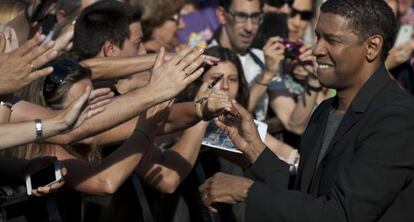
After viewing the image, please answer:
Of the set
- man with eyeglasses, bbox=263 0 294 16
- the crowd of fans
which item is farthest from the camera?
man with eyeglasses, bbox=263 0 294 16

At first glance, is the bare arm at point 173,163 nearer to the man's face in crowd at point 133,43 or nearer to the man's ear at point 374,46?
the man's face in crowd at point 133,43

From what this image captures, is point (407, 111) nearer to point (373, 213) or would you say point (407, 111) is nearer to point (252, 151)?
point (373, 213)

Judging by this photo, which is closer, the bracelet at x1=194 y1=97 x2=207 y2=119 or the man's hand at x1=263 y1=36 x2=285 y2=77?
the bracelet at x1=194 y1=97 x2=207 y2=119

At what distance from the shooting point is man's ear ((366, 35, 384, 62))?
4.29 meters

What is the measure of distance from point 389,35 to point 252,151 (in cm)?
82

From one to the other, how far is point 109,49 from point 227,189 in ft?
7.70

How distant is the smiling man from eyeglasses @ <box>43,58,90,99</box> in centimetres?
115

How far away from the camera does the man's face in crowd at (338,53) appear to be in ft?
14.1

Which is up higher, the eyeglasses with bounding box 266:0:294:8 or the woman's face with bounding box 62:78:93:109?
the woman's face with bounding box 62:78:93:109

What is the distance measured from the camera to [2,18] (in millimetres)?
6387

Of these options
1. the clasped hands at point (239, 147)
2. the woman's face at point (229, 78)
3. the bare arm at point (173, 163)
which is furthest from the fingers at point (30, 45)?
the woman's face at point (229, 78)

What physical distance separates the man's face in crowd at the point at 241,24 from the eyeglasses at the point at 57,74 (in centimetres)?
280

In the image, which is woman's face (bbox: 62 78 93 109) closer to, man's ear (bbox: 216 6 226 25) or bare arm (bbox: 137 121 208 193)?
bare arm (bbox: 137 121 208 193)

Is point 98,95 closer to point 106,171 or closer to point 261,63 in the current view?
point 106,171
